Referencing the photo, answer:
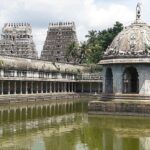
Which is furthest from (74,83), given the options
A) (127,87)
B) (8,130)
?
(8,130)

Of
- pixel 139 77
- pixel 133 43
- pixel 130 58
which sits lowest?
pixel 139 77

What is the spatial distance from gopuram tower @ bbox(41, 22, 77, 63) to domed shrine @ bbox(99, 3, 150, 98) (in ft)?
266

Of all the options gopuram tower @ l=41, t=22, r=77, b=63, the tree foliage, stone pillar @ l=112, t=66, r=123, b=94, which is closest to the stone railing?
the tree foliage

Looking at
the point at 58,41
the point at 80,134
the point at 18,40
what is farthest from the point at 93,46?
the point at 80,134

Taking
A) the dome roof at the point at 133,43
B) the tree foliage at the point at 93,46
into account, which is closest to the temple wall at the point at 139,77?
the dome roof at the point at 133,43

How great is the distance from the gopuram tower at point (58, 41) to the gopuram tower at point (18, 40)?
14.2 feet

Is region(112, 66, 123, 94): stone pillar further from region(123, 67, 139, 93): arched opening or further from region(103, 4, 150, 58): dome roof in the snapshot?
region(123, 67, 139, 93): arched opening

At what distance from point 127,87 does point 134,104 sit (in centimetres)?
659

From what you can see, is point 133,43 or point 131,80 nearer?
point 133,43

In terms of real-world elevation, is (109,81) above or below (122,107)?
above

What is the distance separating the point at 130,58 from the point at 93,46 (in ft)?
231

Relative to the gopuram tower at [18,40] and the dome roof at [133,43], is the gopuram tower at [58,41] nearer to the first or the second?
the gopuram tower at [18,40]

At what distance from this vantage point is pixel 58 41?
4855 inches

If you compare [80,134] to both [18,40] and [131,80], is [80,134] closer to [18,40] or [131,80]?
[131,80]
